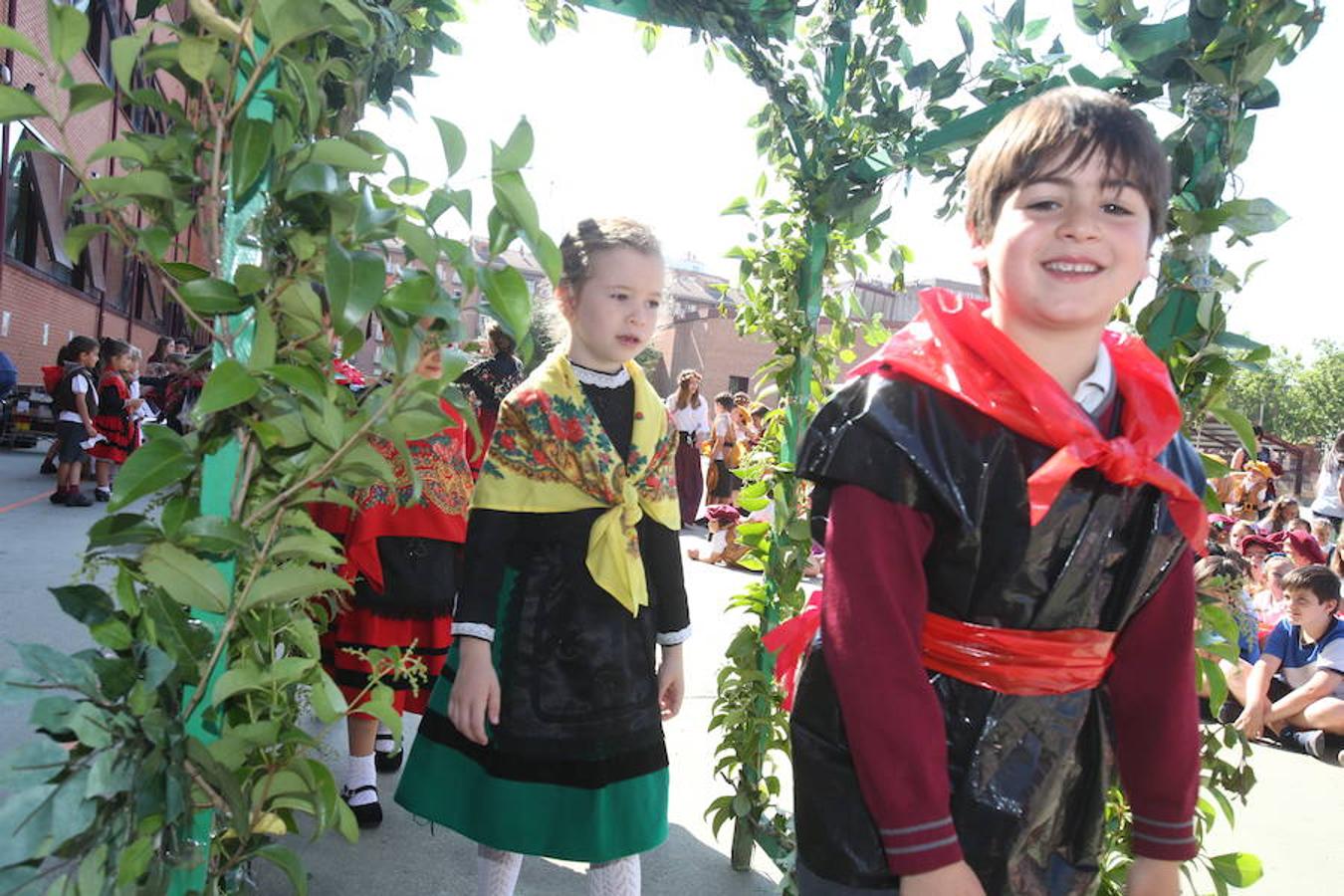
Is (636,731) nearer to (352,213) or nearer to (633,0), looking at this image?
(352,213)

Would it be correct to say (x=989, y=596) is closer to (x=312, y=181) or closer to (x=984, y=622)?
(x=984, y=622)

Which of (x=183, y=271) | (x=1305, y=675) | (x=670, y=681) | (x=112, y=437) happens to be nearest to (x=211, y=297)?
(x=183, y=271)

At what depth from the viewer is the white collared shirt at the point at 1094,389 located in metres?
1.46

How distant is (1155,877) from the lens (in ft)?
4.75

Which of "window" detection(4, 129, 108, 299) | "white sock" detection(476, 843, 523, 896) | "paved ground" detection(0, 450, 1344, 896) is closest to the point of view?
"white sock" detection(476, 843, 523, 896)

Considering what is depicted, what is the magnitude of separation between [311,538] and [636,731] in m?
1.08

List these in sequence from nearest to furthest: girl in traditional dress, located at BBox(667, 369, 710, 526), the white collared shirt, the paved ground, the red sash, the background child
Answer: the red sash < the white collared shirt < the paved ground < the background child < girl in traditional dress, located at BBox(667, 369, 710, 526)

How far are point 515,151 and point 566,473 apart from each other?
3.75 feet

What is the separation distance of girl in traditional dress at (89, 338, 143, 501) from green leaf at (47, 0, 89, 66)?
989 centimetres

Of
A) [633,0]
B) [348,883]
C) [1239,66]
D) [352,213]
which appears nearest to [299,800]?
[352,213]

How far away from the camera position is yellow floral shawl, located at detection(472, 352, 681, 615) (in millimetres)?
2211

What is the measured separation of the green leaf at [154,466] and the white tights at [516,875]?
1294 mm

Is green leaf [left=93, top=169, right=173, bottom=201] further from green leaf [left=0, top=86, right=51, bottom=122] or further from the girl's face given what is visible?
the girl's face

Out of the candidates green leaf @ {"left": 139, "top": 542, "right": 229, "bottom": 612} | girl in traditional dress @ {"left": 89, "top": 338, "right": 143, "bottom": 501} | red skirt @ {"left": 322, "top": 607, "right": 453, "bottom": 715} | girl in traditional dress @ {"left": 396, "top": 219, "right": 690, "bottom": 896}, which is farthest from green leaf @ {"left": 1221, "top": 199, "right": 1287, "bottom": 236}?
girl in traditional dress @ {"left": 89, "top": 338, "right": 143, "bottom": 501}
